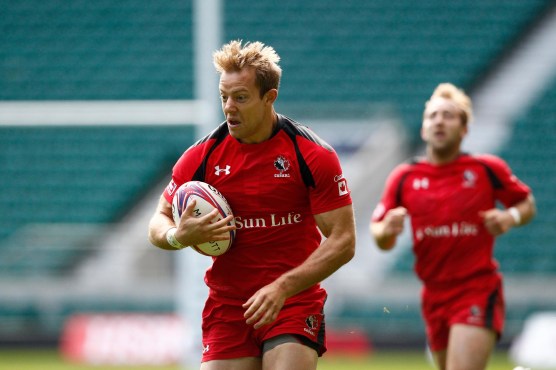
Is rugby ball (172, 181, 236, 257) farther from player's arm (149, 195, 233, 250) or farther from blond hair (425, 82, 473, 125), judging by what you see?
blond hair (425, 82, 473, 125)

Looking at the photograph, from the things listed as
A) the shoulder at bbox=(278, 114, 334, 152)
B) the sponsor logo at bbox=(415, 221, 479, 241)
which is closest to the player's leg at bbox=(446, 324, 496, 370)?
the sponsor logo at bbox=(415, 221, 479, 241)

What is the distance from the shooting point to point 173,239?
4.59 meters

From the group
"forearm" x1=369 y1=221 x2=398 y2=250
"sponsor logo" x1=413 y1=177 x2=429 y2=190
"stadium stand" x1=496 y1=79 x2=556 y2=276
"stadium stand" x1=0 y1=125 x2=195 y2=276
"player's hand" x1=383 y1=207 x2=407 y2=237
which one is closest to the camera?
"player's hand" x1=383 y1=207 x2=407 y2=237

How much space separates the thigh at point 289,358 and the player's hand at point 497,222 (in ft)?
6.74

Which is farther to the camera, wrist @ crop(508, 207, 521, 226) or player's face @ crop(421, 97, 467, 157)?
player's face @ crop(421, 97, 467, 157)

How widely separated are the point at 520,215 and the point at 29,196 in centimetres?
982

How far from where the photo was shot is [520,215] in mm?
6559

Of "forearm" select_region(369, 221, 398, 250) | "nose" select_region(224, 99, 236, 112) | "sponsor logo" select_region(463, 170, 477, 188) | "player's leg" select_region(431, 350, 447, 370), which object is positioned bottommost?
"player's leg" select_region(431, 350, 447, 370)

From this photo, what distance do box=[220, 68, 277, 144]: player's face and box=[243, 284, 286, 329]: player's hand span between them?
77 cm

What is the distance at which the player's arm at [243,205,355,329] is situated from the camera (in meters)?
4.42

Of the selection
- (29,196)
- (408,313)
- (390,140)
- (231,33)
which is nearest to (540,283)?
(408,313)

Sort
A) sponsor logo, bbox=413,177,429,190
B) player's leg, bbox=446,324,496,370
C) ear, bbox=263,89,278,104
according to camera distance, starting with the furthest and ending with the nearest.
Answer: sponsor logo, bbox=413,177,429,190 < player's leg, bbox=446,324,496,370 < ear, bbox=263,89,278,104

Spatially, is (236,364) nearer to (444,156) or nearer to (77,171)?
(444,156)

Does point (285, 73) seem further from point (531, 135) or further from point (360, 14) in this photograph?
point (531, 135)
